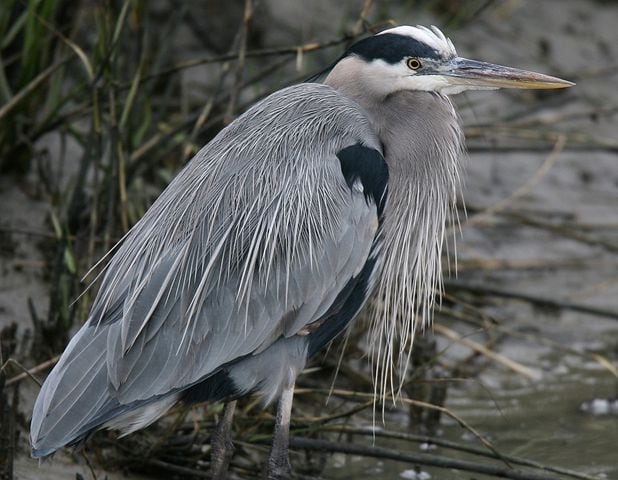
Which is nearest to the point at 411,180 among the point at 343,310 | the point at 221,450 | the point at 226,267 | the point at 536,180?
the point at 343,310

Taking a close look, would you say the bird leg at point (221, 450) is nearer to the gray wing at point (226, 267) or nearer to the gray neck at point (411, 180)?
the gray wing at point (226, 267)

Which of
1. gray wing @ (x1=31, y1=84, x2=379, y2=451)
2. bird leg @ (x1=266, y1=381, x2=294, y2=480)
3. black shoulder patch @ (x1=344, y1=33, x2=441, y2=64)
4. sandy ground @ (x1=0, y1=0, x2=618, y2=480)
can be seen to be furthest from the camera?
sandy ground @ (x1=0, y1=0, x2=618, y2=480)

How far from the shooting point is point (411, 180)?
3.87 metres

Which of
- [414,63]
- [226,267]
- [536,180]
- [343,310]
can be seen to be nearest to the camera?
[226,267]

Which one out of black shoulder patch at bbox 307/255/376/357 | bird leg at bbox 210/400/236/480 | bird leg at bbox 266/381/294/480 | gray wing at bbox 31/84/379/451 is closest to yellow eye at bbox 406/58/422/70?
gray wing at bbox 31/84/379/451

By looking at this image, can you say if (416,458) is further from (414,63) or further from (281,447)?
(414,63)

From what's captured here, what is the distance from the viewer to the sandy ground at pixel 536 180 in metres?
5.22

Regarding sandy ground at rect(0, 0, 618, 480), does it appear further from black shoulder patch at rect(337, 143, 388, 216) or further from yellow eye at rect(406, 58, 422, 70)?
black shoulder patch at rect(337, 143, 388, 216)

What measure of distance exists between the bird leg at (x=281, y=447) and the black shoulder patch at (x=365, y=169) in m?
0.64

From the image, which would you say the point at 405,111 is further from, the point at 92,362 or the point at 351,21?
the point at 351,21

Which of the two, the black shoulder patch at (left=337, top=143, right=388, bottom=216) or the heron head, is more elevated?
the heron head

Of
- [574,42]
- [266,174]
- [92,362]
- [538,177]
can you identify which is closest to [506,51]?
[574,42]

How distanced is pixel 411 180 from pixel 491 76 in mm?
421

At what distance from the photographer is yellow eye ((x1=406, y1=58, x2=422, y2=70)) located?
12.6 ft
